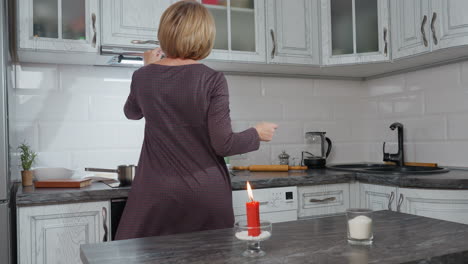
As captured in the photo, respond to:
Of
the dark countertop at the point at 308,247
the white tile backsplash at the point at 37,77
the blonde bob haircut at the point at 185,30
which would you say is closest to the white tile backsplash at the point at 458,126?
the dark countertop at the point at 308,247

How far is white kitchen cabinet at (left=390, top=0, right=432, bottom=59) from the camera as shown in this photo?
2340mm

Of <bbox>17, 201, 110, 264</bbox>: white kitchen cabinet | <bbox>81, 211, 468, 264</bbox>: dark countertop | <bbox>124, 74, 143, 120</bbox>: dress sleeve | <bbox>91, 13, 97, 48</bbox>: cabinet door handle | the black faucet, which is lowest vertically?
<bbox>17, 201, 110, 264</bbox>: white kitchen cabinet

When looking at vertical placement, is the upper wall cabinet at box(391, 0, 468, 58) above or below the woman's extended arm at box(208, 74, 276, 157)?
above

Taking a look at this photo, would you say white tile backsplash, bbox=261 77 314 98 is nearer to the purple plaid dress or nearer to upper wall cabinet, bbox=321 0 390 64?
upper wall cabinet, bbox=321 0 390 64

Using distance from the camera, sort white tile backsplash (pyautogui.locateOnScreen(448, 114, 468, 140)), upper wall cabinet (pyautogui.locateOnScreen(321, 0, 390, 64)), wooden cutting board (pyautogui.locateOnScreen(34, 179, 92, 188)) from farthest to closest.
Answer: upper wall cabinet (pyautogui.locateOnScreen(321, 0, 390, 64)) → white tile backsplash (pyautogui.locateOnScreen(448, 114, 468, 140)) → wooden cutting board (pyautogui.locateOnScreen(34, 179, 92, 188))

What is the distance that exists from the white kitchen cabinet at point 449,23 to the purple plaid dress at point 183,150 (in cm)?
133

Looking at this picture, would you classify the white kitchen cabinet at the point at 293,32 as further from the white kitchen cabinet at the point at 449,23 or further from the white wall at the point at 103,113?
the white kitchen cabinet at the point at 449,23

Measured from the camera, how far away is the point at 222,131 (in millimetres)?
1438

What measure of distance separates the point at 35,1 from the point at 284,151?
1682 millimetres

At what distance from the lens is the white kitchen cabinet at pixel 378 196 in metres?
2.20

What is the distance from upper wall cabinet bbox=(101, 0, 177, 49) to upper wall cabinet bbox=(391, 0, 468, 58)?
4.43 ft

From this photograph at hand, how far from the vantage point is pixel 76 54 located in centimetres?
218

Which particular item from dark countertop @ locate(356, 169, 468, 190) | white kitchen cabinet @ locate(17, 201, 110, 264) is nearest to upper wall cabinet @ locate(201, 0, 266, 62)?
dark countertop @ locate(356, 169, 468, 190)

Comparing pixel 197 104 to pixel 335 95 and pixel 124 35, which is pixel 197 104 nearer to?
pixel 124 35
